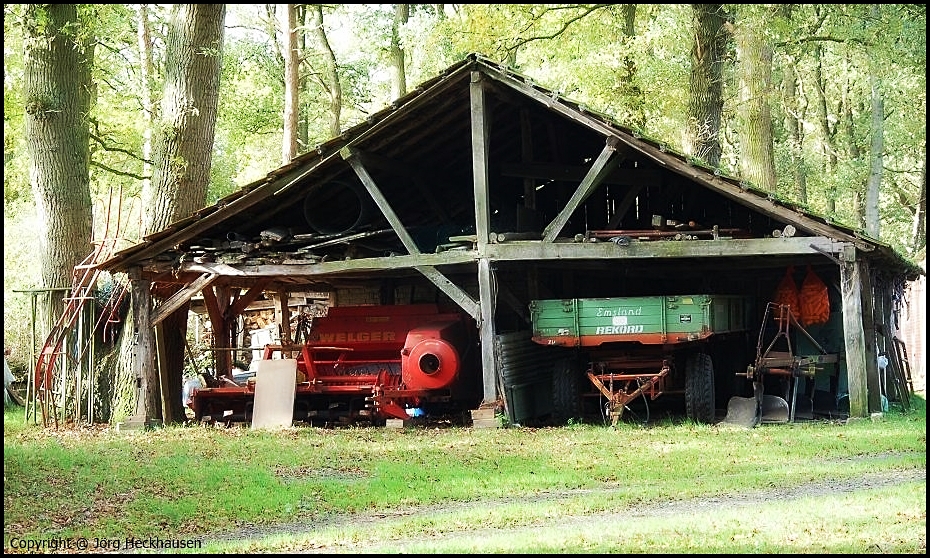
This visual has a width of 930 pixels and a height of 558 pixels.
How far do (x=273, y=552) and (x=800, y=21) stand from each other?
19158mm

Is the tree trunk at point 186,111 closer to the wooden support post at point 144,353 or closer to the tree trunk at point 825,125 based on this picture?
the wooden support post at point 144,353

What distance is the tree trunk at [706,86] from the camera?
926 inches

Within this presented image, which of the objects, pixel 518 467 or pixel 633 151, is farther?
pixel 633 151

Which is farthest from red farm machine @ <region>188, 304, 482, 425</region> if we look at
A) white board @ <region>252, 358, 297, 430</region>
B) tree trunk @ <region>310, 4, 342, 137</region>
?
tree trunk @ <region>310, 4, 342, 137</region>

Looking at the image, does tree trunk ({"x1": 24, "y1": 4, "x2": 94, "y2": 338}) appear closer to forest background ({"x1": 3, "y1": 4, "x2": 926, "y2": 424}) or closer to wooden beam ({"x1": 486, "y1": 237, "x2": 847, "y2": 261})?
forest background ({"x1": 3, "y1": 4, "x2": 926, "y2": 424})

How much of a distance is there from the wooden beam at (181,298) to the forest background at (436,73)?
1.60 metres

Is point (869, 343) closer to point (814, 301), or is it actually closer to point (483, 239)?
point (814, 301)

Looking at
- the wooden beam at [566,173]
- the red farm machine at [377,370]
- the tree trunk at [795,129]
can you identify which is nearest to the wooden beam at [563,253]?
the red farm machine at [377,370]

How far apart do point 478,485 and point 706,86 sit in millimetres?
14452

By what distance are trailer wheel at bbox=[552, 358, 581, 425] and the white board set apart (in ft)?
14.5

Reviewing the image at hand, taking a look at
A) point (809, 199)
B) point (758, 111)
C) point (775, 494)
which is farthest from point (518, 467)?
point (809, 199)

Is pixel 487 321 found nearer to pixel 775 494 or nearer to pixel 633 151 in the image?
pixel 633 151

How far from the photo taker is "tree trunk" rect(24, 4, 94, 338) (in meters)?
19.0

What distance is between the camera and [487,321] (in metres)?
16.8
